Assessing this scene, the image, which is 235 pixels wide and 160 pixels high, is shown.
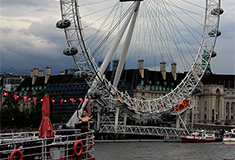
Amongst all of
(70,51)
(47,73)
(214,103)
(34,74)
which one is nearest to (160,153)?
(70,51)

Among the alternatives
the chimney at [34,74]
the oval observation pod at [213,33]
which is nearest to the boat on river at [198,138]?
the oval observation pod at [213,33]

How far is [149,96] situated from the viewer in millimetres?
116375

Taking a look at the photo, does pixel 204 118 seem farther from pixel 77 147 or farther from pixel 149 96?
pixel 77 147

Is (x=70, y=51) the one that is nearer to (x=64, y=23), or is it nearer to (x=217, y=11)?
(x=64, y=23)

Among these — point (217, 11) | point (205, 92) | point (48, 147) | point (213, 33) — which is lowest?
point (48, 147)

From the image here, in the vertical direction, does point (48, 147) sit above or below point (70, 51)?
below

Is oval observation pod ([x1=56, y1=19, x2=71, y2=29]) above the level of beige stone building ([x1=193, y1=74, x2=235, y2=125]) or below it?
above

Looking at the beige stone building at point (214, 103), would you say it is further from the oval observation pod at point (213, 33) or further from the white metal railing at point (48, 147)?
the white metal railing at point (48, 147)

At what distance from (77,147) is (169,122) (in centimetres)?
7887

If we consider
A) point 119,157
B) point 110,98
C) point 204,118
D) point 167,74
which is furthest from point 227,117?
point 119,157

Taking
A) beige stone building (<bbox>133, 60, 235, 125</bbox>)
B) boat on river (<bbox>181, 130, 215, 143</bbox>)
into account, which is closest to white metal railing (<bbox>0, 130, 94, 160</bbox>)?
boat on river (<bbox>181, 130, 215, 143</bbox>)

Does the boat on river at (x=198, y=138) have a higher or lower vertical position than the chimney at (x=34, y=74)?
lower

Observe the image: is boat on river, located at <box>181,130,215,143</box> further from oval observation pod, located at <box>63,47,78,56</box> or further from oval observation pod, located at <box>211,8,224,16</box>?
oval observation pod, located at <box>63,47,78,56</box>

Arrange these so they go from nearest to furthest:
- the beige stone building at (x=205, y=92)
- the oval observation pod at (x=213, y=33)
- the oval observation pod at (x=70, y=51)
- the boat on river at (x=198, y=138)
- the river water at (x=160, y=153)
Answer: the river water at (x=160, y=153) → the oval observation pod at (x=70, y=51) → the oval observation pod at (x=213, y=33) → the boat on river at (x=198, y=138) → the beige stone building at (x=205, y=92)
